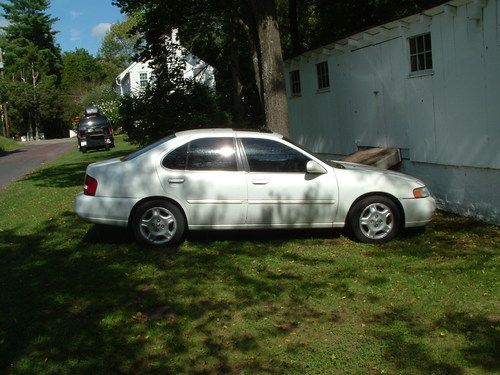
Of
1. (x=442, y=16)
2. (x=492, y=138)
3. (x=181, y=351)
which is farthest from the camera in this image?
(x=442, y=16)

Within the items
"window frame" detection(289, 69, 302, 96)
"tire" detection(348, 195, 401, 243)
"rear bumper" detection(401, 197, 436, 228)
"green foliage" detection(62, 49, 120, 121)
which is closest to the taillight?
"tire" detection(348, 195, 401, 243)

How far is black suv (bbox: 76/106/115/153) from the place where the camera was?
32.5 meters

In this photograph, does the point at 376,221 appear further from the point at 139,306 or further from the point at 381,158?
the point at 139,306

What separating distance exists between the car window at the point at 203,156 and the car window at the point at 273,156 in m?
0.23

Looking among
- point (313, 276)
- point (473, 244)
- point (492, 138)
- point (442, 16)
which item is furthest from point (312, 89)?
point (313, 276)

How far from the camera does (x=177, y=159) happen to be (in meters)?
7.75

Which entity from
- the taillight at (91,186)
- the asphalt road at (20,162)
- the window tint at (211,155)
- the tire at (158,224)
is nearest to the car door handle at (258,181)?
the window tint at (211,155)

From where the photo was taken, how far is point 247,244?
7934mm

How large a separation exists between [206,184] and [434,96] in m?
4.53

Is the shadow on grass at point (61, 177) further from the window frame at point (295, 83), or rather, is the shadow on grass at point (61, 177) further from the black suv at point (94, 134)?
the black suv at point (94, 134)

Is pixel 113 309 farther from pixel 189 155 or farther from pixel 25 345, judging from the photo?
pixel 189 155

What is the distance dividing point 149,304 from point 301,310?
1.42 meters

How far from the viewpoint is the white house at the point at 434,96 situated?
879 cm

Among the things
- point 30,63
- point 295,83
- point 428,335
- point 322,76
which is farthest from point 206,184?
point 30,63
